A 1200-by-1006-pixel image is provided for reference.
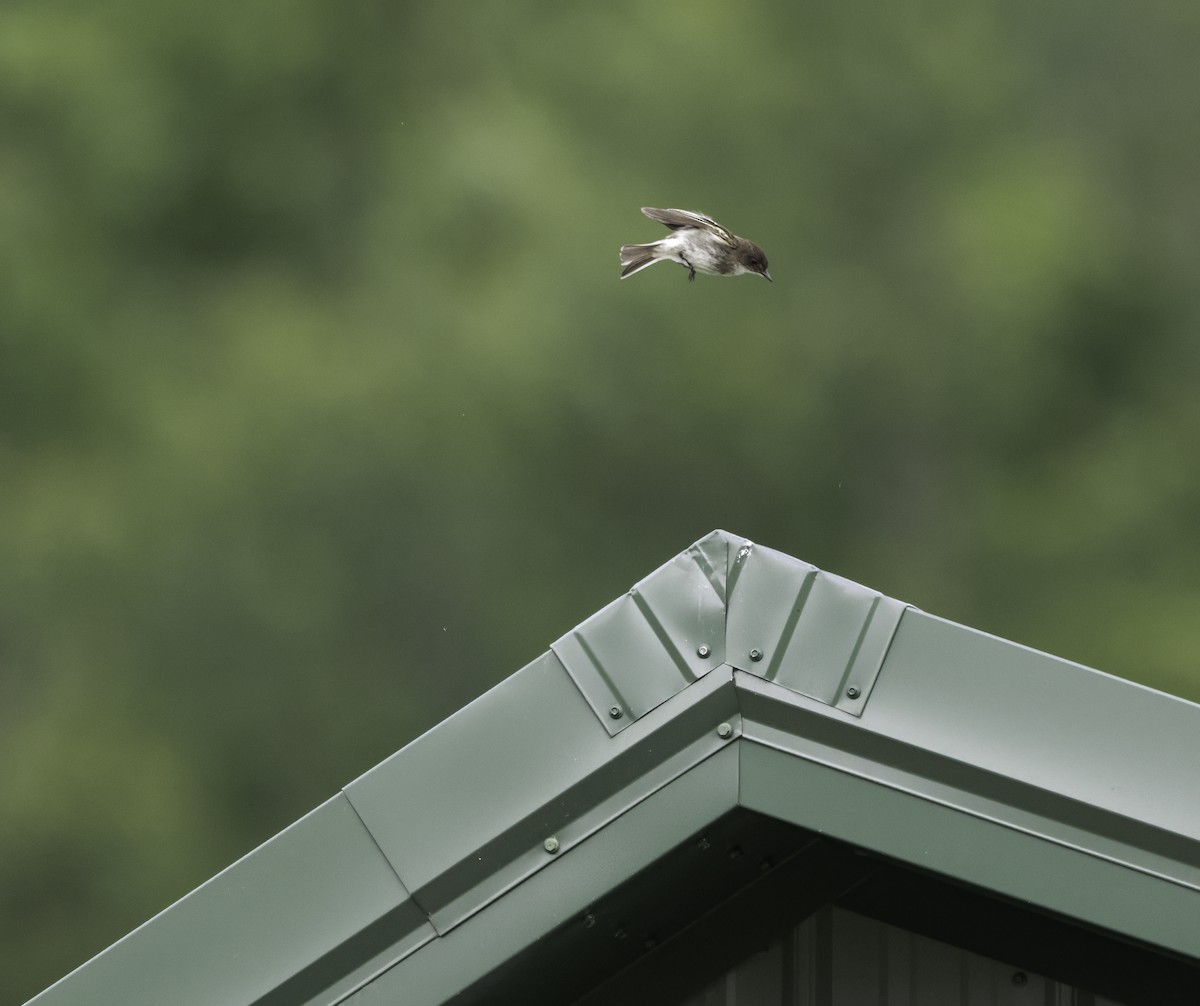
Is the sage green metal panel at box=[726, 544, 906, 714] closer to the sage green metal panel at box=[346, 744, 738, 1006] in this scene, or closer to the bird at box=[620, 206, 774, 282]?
the sage green metal panel at box=[346, 744, 738, 1006]

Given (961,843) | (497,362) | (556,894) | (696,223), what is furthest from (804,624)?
(497,362)

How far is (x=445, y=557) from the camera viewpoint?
66.0 ft

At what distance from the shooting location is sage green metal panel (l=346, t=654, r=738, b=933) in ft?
6.98

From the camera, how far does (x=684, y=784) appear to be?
6.98 ft

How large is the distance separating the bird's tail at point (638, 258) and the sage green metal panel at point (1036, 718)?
4.55 meters

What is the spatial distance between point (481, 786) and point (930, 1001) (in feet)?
2.25

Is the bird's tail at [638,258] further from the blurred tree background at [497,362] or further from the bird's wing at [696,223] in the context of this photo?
the blurred tree background at [497,362]

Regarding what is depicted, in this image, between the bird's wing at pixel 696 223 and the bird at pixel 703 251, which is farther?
the bird at pixel 703 251

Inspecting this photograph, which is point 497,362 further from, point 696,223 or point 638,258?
point 696,223

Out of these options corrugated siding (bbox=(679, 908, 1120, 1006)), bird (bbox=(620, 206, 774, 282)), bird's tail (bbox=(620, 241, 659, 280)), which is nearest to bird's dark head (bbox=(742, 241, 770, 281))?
bird (bbox=(620, 206, 774, 282))

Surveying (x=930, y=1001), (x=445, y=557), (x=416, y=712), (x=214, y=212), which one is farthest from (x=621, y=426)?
(x=930, y=1001)

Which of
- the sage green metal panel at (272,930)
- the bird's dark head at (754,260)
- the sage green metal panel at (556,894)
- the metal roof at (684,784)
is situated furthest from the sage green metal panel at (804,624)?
the bird's dark head at (754,260)

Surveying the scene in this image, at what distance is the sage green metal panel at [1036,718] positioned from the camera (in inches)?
82.3

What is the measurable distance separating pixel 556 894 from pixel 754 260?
192 inches
